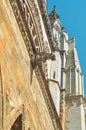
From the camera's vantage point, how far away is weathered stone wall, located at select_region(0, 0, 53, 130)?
9.00m

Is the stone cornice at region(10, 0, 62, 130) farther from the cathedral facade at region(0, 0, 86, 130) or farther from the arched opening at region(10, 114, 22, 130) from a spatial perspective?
the arched opening at region(10, 114, 22, 130)

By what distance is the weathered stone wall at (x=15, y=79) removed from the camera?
29.5ft

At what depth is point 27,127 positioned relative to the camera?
33.6 ft

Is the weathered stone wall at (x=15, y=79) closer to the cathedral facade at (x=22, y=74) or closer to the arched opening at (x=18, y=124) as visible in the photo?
the cathedral facade at (x=22, y=74)

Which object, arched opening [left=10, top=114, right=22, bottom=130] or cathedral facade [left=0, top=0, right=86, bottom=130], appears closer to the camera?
cathedral facade [left=0, top=0, right=86, bottom=130]

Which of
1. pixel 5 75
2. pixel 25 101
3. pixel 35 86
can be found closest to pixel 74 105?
pixel 35 86

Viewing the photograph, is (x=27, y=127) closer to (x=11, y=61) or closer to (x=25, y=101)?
(x=25, y=101)

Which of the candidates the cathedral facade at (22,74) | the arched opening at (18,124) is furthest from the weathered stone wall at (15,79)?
the arched opening at (18,124)

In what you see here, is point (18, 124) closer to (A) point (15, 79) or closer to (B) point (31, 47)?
(A) point (15, 79)

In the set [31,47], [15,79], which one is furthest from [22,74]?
[31,47]

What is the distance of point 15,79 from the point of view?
32.1 feet

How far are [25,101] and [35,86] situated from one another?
158 centimetres

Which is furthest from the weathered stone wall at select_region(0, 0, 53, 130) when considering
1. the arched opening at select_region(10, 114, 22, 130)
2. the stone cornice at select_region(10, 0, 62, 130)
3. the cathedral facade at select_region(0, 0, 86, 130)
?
the stone cornice at select_region(10, 0, 62, 130)

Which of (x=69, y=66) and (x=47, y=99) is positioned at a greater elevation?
(x=69, y=66)
